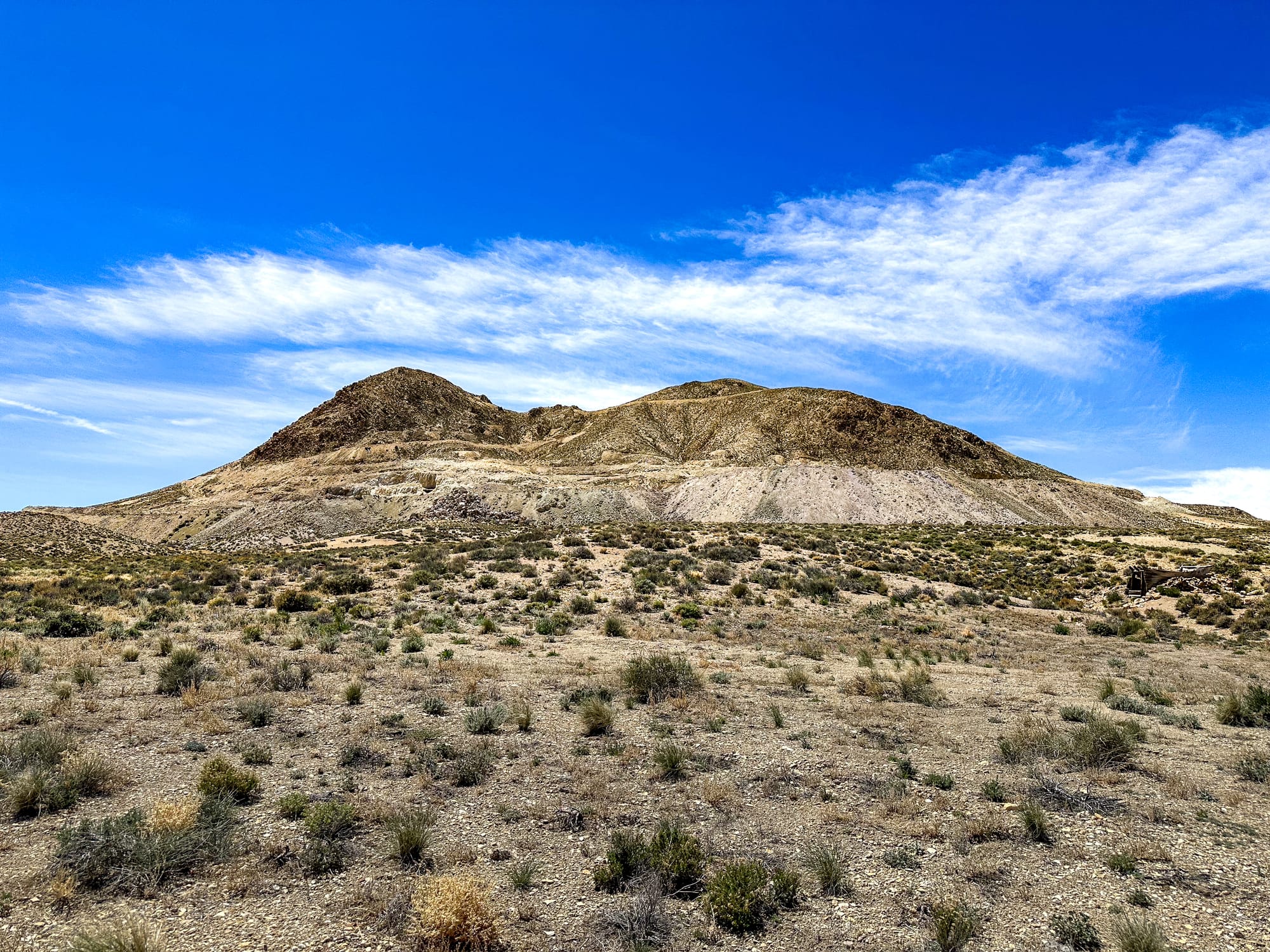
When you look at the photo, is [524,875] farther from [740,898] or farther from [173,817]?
[173,817]

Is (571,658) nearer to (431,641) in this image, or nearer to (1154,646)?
(431,641)

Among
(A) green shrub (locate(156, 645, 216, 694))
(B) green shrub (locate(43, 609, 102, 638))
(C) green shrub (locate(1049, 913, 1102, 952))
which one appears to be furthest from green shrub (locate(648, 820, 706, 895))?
(B) green shrub (locate(43, 609, 102, 638))

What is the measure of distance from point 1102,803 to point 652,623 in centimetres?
1566

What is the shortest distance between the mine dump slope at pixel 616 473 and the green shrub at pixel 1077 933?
2403 inches

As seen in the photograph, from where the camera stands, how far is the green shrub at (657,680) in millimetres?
14172

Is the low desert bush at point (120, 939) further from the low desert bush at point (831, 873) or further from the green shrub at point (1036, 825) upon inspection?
the green shrub at point (1036, 825)

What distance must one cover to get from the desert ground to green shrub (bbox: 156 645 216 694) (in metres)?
0.10

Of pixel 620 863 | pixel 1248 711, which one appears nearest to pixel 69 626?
pixel 620 863

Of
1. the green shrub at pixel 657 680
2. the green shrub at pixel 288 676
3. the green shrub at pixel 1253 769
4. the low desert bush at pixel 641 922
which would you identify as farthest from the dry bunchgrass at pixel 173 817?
the green shrub at pixel 1253 769

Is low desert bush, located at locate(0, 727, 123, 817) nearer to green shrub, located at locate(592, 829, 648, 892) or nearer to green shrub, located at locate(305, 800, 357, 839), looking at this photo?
green shrub, located at locate(305, 800, 357, 839)

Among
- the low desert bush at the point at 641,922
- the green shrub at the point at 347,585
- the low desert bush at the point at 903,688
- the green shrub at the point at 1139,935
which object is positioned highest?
the green shrub at the point at 347,585

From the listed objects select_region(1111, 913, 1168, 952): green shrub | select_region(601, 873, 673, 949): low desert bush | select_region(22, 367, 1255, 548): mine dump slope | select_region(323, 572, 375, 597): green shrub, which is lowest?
select_region(601, 873, 673, 949): low desert bush

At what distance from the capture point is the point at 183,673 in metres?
14.0

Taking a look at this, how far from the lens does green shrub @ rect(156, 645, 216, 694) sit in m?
13.5
